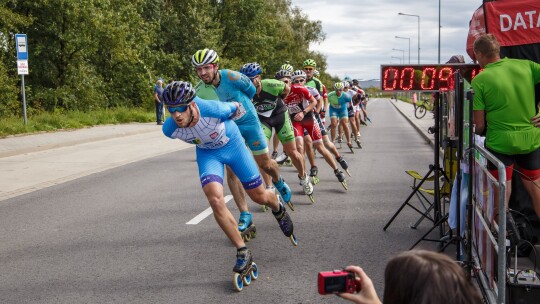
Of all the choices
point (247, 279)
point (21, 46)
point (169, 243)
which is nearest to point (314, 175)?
point (169, 243)

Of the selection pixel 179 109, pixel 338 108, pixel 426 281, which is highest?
pixel 179 109

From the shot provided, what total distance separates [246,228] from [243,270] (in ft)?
5.42

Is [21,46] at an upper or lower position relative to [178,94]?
upper

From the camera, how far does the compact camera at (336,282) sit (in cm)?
229

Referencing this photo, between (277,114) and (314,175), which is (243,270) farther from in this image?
(314,175)

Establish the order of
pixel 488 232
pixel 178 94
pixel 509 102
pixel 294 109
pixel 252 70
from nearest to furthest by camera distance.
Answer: pixel 488 232 < pixel 178 94 < pixel 509 102 < pixel 252 70 < pixel 294 109

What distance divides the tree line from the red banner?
932 inches

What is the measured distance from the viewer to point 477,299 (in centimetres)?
212

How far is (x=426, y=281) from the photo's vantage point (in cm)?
205

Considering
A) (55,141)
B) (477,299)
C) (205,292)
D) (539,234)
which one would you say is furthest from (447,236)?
(55,141)

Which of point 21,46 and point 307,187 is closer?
point 307,187

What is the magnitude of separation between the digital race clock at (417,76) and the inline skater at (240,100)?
1521 mm

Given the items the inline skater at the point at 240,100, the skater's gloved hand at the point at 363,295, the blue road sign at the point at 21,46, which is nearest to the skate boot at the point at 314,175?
the inline skater at the point at 240,100

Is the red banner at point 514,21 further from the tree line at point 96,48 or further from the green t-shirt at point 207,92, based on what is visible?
the tree line at point 96,48
